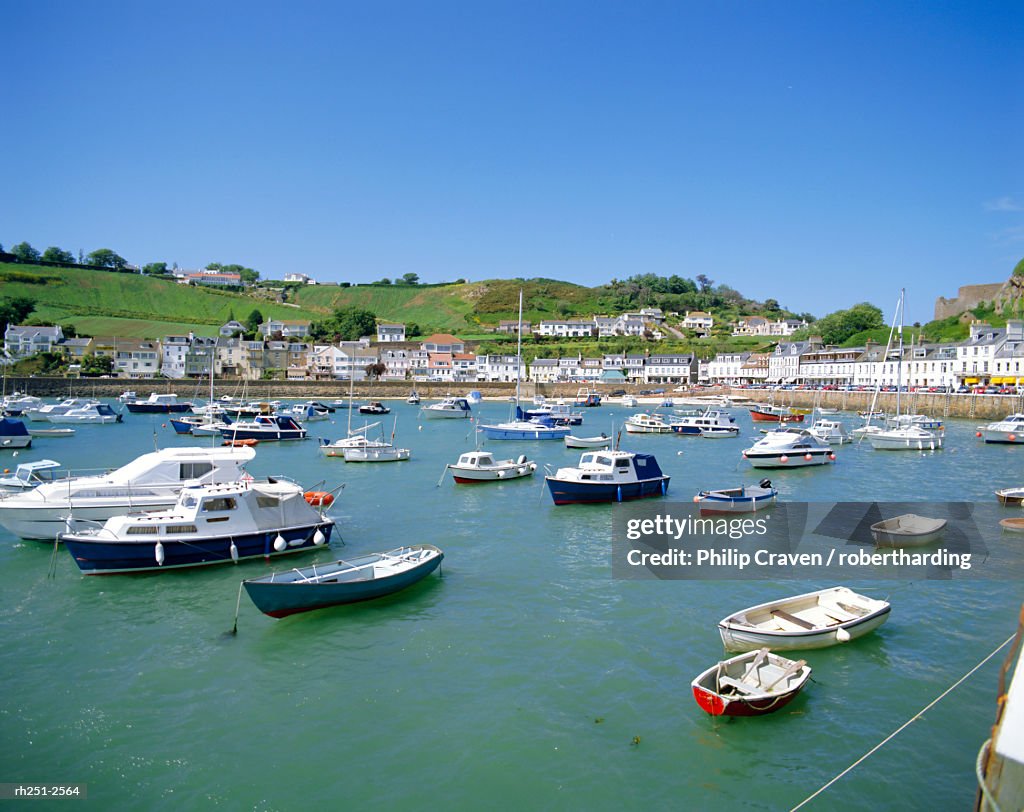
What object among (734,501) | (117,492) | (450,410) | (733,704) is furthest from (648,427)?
(733,704)

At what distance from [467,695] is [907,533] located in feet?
58.5

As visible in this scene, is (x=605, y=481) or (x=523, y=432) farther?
(x=523, y=432)

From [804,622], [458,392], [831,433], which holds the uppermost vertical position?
[831,433]

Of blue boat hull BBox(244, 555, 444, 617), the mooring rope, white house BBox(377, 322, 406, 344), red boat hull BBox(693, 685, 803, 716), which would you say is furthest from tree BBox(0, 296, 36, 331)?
the mooring rope

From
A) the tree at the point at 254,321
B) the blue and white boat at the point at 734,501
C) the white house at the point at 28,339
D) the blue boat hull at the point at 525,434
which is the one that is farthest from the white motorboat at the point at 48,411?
the tree at the point at 254,321

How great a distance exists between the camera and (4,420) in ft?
184

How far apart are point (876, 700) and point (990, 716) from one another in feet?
6.24

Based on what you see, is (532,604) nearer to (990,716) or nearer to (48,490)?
(990,716)

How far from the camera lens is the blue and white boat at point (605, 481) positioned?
104 ft

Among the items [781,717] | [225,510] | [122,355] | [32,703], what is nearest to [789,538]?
[781,717]

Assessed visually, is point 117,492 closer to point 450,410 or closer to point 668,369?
point 450,410

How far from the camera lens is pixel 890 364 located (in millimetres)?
116875

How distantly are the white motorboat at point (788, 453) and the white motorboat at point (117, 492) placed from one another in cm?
3182

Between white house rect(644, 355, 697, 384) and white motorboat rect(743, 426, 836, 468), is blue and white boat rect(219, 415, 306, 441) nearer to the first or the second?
white motorboat rect(743, 426, 836, 468)
